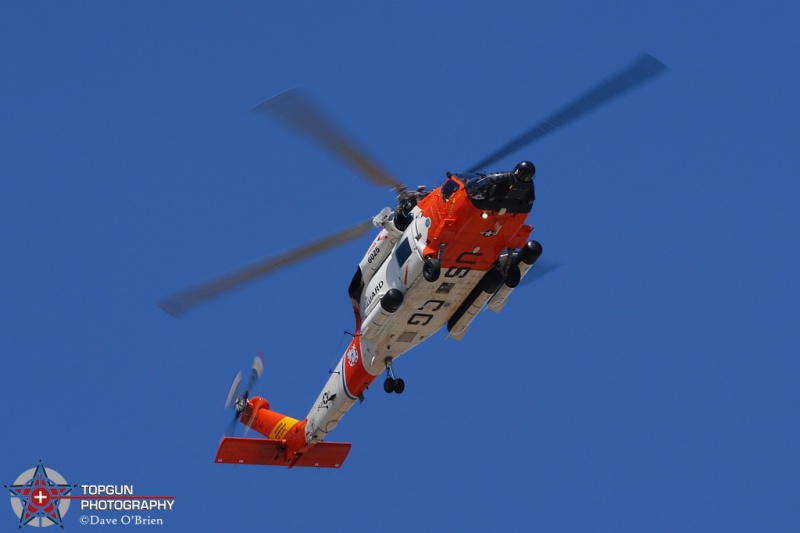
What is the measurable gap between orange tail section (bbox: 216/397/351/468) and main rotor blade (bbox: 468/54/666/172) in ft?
32.6

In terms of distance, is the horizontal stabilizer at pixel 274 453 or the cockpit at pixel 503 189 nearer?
the cockpit at pixel 503 189

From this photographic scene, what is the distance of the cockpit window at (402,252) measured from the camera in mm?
21719

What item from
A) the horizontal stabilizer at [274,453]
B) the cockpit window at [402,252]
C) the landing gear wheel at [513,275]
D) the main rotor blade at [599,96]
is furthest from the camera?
the horizontal stabilizer at [274,453]

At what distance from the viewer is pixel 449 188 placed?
822 inches

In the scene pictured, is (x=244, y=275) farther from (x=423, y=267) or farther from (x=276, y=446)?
(x=276, y=446)

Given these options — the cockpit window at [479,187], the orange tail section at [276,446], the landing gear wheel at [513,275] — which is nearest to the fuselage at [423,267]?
the cockpit window at [479,187]

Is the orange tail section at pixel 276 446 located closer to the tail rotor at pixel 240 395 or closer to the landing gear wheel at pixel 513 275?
the tail rotor at pixel 240 395

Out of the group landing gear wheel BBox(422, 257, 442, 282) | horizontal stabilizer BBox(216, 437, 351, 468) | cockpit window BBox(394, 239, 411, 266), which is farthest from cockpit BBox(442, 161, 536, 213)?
horizontal stabilizer BBox(216, 437, 351, 468)

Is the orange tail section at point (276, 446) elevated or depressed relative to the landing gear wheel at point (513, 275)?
elevated

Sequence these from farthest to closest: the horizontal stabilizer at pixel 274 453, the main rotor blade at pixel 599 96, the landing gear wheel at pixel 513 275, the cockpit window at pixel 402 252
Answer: the horizontal stabilizer at pixel 274 453
the landing gear wheel at pixel 513 275
the cockpit window at pixel 402 252
the main rotor blade at pixel 599 96

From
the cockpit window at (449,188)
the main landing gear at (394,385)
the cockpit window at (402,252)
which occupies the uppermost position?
the cockpit window at (449,188)

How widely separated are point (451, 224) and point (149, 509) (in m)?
12.4

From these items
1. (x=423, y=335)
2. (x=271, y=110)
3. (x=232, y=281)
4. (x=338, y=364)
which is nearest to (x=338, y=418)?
(x=338, y=364)

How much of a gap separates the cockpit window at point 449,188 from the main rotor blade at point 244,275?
2.29 m
